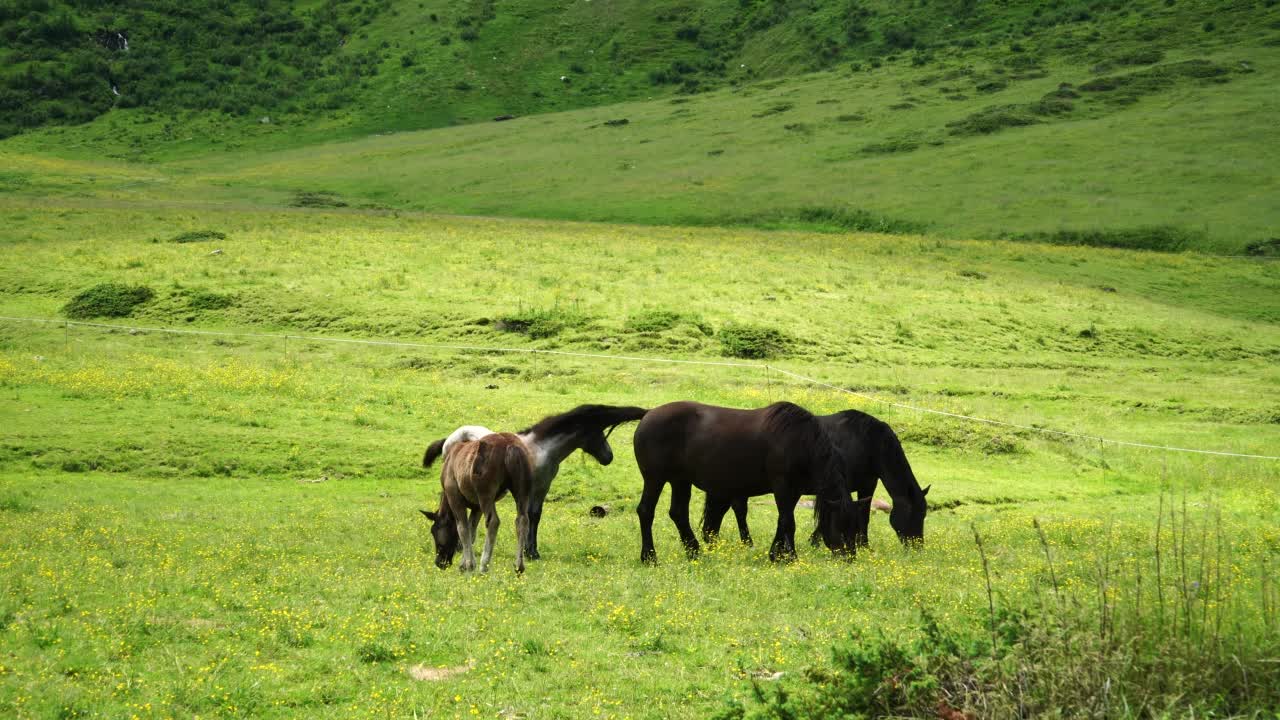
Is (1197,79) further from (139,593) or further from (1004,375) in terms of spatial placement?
(139,593)

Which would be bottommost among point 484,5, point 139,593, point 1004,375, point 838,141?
point 1004,375

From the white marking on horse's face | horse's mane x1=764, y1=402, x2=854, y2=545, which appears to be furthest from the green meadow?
the white marking on horse's face

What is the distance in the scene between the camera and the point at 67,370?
3181 cm

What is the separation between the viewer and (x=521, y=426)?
2725 cm

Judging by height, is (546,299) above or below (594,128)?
below

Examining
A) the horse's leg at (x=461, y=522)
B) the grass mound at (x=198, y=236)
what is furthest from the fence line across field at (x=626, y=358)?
the horse's leg at (x=461, y=522)

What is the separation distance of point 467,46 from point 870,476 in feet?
547

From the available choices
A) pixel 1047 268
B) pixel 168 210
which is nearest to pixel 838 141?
pixel 1047 268

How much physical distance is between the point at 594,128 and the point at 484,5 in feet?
236

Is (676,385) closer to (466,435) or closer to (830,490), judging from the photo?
(466,435)

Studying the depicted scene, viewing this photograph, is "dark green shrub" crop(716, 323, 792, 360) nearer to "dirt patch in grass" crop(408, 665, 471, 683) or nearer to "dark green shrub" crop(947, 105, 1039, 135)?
"dirt patch in grass" crop(408, 665, 471, 683)

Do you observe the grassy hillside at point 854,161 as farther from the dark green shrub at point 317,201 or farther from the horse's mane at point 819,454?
the horse's mane at point 819,454

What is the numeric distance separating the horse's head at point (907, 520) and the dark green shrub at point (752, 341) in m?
21.9

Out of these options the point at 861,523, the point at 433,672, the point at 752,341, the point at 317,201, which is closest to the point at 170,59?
the point at 317,201
